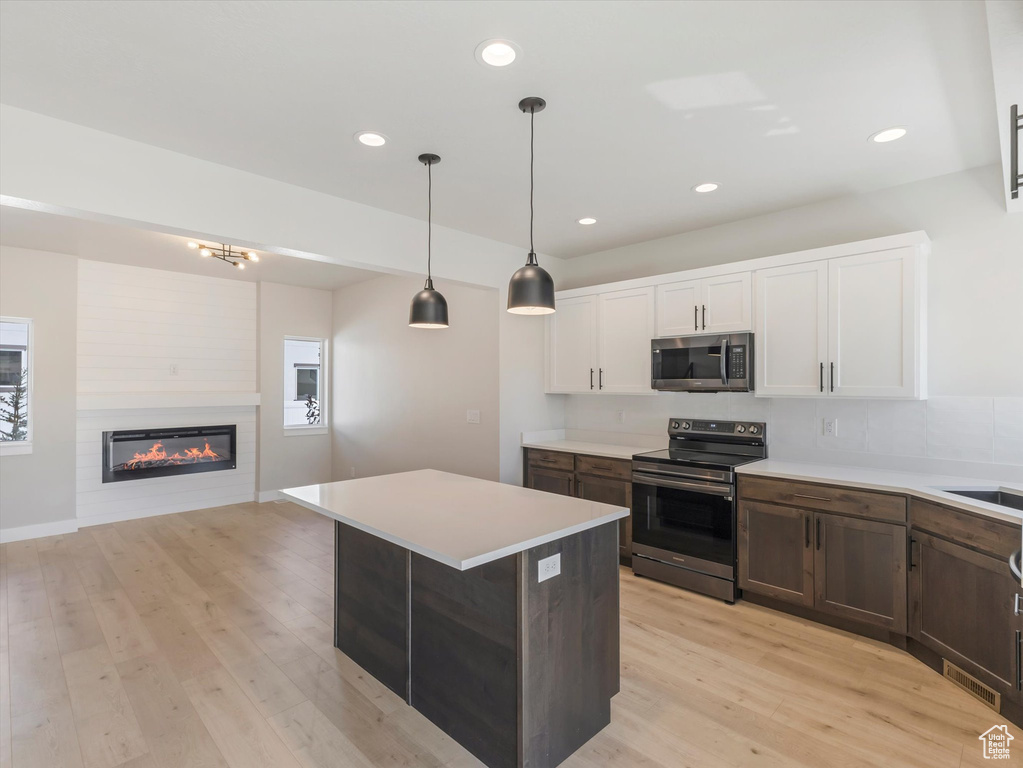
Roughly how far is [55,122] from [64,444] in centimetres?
399

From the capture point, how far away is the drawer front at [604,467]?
394cm

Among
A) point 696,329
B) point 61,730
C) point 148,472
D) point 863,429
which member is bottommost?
point 61,730

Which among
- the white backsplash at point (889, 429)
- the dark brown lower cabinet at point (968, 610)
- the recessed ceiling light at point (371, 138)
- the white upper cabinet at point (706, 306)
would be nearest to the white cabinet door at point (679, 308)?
the white upper cabinet at point (706, 306)

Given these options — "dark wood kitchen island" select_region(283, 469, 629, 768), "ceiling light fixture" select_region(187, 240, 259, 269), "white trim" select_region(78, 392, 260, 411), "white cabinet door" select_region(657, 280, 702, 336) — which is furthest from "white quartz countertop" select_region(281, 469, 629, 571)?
"white trim" select_region(78, 392, 260, 411)

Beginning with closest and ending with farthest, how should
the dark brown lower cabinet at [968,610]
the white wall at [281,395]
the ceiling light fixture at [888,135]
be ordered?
the dark brown lower cabinet at [968,610] → the ceiling light fixture at [888,135] → the white wall at [281,395]

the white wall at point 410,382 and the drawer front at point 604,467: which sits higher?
the white wall at point 410,382

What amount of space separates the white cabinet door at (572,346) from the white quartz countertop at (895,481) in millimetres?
1601

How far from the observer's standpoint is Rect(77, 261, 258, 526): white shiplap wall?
5355 millimetres

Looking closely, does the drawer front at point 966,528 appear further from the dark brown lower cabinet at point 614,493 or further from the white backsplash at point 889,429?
the dark brown lower cabinet at point 614,493

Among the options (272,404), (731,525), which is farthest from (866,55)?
(272,404)

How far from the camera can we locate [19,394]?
16.2 ft

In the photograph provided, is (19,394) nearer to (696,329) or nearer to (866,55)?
(696,329)

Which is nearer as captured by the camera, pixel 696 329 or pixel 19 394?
pixel 696 329

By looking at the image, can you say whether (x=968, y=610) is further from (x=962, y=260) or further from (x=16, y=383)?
(x=16, y=383)
